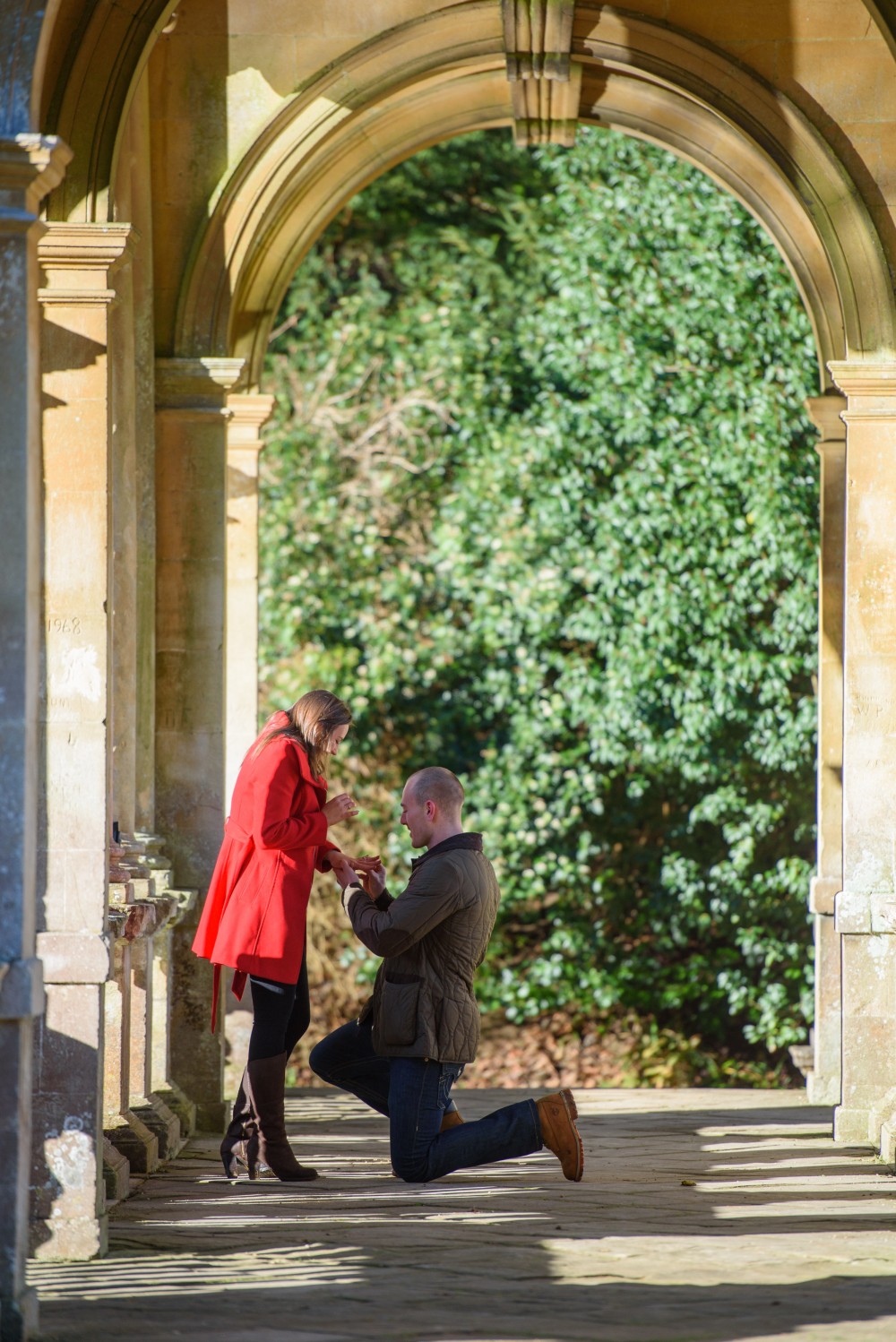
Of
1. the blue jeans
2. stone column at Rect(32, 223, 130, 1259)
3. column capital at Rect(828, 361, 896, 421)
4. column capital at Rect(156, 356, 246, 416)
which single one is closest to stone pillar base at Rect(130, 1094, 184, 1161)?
the blue jeans

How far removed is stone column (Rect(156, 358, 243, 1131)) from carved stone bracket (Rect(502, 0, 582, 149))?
191cm

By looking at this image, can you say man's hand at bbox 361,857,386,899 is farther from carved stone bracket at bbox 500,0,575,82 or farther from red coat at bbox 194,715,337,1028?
carved stone bracket at bbox 500,0,575,82

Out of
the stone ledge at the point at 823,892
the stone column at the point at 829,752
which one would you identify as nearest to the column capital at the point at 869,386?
the stone column at the point at 829,752

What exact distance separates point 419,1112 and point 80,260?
2.86 metres

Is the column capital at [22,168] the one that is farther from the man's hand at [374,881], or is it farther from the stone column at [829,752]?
the stone column at [829,752]

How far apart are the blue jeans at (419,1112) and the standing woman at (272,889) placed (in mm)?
227

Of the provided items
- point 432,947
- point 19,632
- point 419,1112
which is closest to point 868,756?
point 432,947

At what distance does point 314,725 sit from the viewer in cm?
652

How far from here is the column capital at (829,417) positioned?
927 centimetres

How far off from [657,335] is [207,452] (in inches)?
202

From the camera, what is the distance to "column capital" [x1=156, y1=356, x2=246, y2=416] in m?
8.52

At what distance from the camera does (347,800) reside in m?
6.39

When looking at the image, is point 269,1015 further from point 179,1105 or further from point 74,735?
point 179,1105

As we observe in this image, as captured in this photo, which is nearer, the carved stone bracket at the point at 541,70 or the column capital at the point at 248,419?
the carved stone bracket at the point at 541,70
